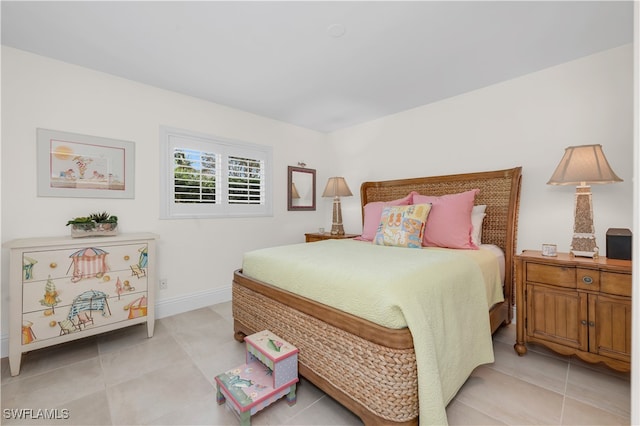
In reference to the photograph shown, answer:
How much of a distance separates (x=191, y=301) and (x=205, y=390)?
1.51 meters

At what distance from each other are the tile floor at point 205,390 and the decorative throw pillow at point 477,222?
85 cm

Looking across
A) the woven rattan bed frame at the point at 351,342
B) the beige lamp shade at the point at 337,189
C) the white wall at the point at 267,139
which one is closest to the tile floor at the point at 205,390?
the woven rattan bed frame at the point at 351,342

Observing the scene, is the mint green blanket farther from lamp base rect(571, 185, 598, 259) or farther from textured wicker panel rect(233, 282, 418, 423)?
lamp base rect(571, 185, 598, 259)

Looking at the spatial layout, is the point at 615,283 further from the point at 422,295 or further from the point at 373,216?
the point at 373,216

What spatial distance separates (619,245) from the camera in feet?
5.81

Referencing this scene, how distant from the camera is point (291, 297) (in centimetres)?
165

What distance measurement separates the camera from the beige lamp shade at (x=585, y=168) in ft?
5.97

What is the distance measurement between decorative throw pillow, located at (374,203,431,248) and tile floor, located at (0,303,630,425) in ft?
3.30

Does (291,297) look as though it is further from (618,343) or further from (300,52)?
(618,343)

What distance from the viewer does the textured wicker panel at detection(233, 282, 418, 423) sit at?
1137 mm

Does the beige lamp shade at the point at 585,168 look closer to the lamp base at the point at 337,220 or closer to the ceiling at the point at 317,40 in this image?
the ceiling at the point at 317,40

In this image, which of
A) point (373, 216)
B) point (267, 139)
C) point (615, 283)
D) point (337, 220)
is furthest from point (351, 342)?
point (267, 139)

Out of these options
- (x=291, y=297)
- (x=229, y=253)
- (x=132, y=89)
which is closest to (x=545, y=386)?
(x=291, y=297)

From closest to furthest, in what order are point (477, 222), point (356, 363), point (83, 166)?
point (356, 363) < point (83, 166) < point (477, 222)
